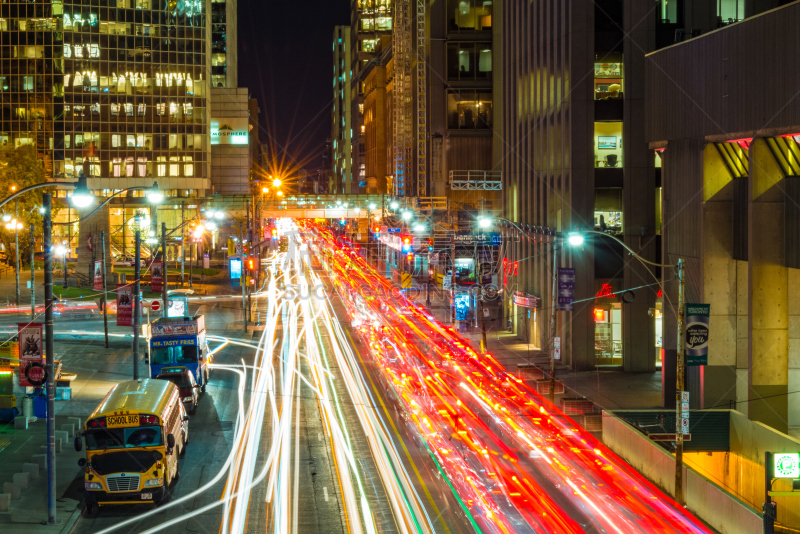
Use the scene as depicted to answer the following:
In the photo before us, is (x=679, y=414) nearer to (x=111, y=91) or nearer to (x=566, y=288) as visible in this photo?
(x=566, y=288)

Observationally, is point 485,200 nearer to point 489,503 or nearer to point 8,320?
point 8,320

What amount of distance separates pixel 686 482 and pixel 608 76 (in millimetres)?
25317

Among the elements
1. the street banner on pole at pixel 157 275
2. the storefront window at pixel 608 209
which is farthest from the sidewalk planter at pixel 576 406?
the street banner on pole at pixel 157 275

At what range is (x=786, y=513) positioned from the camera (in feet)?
71.7

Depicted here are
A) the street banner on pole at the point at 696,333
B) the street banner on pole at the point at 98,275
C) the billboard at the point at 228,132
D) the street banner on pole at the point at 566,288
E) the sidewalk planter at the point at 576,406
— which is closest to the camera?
the street banner on pole at the point at 696,333

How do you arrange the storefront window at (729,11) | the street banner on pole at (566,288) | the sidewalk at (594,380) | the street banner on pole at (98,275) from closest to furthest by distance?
the sidewalk at (594,380)
the street banner on pole at (566,288)
the storefront window at (729,11)
the street banner on pole at (98,275)

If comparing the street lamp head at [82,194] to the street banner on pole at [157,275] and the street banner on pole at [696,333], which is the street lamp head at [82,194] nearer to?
the street banner on pole at [696,333]

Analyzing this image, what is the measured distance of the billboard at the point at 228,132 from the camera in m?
135

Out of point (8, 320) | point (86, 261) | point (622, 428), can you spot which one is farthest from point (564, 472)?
point (86, 261)

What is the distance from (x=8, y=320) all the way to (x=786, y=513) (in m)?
47.9

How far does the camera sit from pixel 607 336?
41.2 m

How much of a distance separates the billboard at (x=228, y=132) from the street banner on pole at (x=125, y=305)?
99447mm

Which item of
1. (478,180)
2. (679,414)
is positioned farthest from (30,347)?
(478,180)

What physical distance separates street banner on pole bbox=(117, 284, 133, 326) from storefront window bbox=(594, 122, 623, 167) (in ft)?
74.6
